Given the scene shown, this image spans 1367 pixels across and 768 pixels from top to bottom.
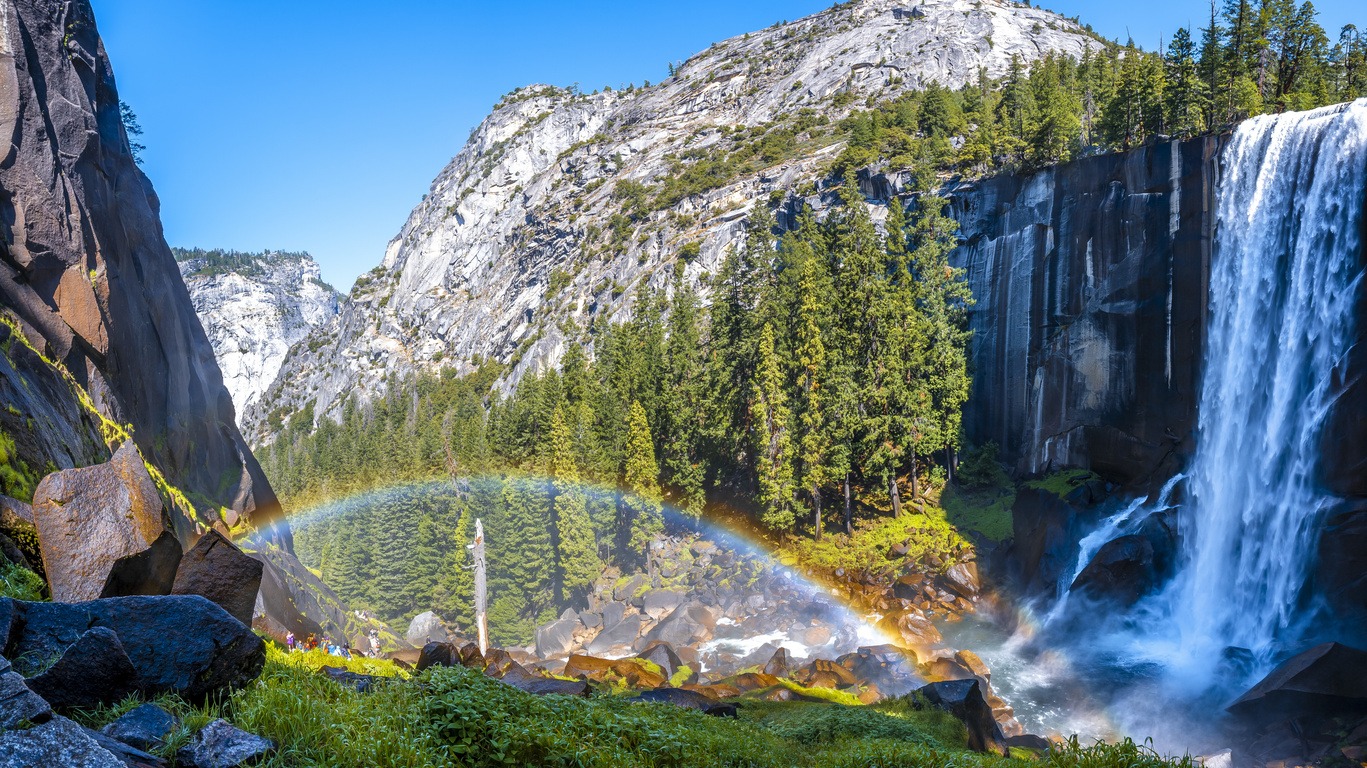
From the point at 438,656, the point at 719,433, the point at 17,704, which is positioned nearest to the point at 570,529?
the point at 719,433

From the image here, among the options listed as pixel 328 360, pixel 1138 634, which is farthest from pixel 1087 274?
pixel 328 360

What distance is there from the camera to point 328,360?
17438 cm

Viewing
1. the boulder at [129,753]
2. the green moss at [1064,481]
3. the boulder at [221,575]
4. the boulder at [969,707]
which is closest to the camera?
the boulder at [129,753]

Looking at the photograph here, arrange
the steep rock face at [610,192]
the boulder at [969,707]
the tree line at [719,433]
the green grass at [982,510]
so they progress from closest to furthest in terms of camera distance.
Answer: the boulder at [969,707] < the green grass at [982,510] < the tree line at [719,433] < the steep rock face at [610,192]

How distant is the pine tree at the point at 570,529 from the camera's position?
4709 centimetres

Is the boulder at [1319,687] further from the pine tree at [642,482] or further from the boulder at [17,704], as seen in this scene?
the pine tree at [642,482]

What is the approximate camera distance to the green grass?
129 feet

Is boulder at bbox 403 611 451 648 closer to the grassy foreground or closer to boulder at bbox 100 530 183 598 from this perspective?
the grassy foreground

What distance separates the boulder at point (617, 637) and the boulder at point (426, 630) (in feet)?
45.6

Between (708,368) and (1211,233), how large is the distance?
28789 millimetres

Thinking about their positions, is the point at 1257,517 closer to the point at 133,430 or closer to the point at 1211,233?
the point at 1211,233

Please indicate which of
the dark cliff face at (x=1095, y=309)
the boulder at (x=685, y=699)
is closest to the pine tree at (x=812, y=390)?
the dark cliff face at (x=1095, y=309)

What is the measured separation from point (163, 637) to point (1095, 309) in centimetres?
4137

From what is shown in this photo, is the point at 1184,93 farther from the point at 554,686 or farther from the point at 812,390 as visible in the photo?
the point at 554,686
